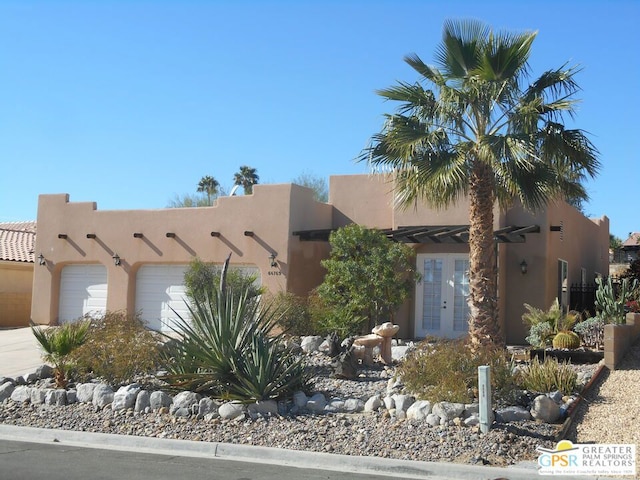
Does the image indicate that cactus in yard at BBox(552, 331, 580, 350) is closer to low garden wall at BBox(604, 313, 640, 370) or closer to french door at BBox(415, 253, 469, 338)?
low garden wall at BBox(604, 313, 640, 370)

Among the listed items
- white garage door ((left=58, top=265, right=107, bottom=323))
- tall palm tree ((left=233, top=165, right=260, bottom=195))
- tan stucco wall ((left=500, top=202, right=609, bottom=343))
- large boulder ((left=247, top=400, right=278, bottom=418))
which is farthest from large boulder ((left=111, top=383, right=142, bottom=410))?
tall palm tree ((left=233, top=165, right=260, bottom=195))

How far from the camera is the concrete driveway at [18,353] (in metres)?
15.8

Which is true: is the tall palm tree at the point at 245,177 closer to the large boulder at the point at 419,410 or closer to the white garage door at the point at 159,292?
the white garage door at the point at 159,292

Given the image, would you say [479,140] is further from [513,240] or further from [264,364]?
[264,364]

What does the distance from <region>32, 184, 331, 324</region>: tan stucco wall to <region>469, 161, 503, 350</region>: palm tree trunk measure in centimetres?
704

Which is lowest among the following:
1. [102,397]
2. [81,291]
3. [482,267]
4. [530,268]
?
[102,397]

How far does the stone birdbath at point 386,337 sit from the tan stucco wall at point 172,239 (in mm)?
6164

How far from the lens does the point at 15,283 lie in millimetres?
27734

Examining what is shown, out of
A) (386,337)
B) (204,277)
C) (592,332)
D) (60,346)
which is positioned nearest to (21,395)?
(60,346)

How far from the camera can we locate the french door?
19.0 metres

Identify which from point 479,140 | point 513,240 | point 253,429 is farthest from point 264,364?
point 513,240

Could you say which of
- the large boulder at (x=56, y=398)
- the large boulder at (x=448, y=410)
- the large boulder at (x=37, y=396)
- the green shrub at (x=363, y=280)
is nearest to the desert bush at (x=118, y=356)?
the large boulder at (x=56, y=398)

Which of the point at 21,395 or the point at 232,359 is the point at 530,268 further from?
the point at 21,395

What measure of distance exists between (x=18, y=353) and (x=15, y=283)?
33.6ft
